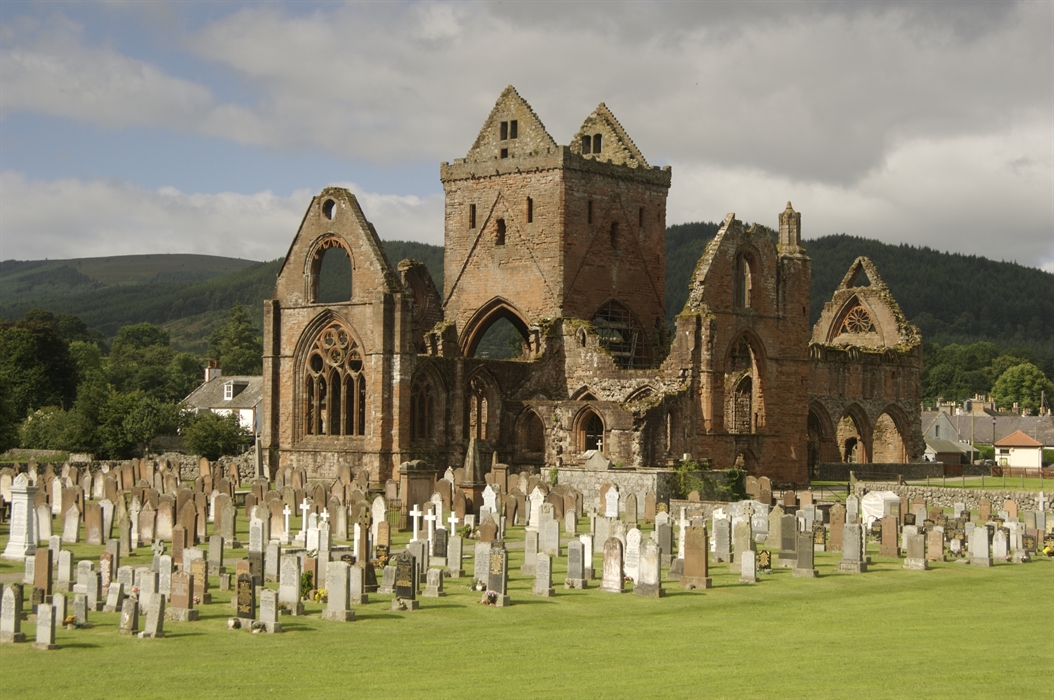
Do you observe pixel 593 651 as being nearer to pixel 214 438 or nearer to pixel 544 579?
pixel 544 579

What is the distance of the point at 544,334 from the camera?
47.7m

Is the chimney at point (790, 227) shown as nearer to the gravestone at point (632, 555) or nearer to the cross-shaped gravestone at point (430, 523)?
the cross-shaped gravestone at point (430, 523)

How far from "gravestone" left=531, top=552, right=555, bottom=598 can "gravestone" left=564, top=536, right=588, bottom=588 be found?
35.6 inches

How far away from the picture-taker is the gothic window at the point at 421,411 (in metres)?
45.1

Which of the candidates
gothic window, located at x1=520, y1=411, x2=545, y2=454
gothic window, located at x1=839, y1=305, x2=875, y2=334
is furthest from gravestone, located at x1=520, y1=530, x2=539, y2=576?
gothic window, located at x1=839, y1=305, x2=875, y2=334

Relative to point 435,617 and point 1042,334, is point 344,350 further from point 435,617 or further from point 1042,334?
point 1042,334

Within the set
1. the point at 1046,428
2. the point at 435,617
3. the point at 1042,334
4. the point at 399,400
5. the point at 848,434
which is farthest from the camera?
the point at 1042,334

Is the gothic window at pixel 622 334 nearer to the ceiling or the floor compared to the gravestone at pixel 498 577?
nearer to the ceiling

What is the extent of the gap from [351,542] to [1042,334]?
169915mm

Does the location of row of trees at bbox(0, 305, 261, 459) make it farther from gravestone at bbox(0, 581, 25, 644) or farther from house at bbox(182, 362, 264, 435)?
gravestone at bbox(0, 581, 25, 644)

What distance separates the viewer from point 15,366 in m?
78.4

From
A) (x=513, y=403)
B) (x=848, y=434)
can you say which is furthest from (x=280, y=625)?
(x=848, y=434)

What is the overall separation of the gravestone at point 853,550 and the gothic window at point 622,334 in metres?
23.0

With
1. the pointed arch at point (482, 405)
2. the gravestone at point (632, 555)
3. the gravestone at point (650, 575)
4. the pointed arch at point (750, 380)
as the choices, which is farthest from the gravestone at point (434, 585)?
the pointed arch at point (750, 380)
